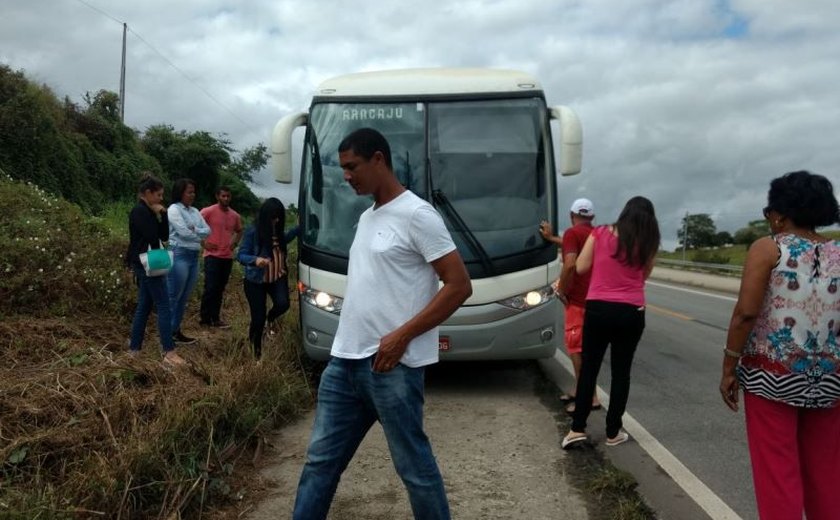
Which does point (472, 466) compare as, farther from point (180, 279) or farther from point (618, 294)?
point (180, 279)

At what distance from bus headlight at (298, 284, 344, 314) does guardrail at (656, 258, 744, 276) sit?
24249 mm

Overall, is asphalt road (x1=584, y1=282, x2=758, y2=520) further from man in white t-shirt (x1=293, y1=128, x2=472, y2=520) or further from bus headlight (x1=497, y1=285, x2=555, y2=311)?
man in white t-shirt (x1=293, y1=128, x2=472, y2=520)

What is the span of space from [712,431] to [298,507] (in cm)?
→ 380

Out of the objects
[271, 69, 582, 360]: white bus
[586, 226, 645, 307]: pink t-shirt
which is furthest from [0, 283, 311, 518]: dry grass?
[586, 226, 645, 307]: pink t-shirt

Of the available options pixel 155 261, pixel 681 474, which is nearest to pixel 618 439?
pixel 681 474

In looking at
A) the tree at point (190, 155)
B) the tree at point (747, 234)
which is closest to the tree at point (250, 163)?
the tree at point (190, 155)

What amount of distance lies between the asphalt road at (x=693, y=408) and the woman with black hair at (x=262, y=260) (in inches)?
135

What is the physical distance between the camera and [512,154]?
6555 mm

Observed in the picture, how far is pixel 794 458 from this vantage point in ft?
9.68

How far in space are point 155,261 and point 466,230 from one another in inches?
106

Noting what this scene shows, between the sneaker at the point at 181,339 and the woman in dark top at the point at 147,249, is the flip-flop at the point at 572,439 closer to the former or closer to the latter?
the woman in dark top at the point at 147,249

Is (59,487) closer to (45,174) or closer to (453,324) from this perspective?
(453,324)

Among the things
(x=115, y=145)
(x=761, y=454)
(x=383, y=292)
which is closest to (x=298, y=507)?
(x=383, y=292)

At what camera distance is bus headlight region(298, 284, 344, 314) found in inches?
240
